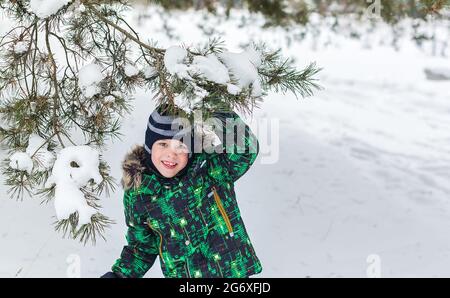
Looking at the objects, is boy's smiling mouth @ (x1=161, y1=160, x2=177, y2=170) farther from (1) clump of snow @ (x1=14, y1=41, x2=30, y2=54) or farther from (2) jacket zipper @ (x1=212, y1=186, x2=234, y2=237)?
(1) clump of snow @ (x1=14, y1=41, x2=30, y2=54)

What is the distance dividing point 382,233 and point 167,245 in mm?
2475

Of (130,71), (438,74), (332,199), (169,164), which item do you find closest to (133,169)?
(169,164)

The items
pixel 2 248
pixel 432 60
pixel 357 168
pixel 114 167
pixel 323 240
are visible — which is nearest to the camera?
pixel 2 248

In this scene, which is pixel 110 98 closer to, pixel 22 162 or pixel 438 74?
pixel 22 162

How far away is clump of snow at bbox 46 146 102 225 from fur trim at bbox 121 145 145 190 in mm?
353

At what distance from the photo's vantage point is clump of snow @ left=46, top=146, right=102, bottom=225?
2.11 metres

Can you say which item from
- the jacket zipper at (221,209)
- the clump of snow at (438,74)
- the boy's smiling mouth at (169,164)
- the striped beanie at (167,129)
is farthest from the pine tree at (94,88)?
the clump of snow at (438,74)

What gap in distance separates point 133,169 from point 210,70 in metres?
0.75

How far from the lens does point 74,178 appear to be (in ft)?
6.97

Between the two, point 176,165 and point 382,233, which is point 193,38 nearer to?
point 382,233

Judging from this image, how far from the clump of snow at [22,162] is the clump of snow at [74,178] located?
4.9 inches

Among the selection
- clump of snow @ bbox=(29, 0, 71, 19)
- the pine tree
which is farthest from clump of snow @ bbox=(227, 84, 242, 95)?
clump of snow @ bbox=(29, 0, 71, 19)
